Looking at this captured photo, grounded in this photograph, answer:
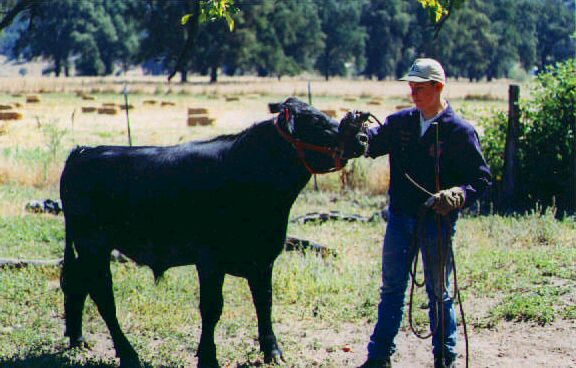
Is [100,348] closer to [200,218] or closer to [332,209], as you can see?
[200,218]

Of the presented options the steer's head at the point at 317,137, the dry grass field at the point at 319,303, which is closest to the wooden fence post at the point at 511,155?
the dry grass field at the point at 319,303

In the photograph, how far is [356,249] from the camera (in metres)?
9.02

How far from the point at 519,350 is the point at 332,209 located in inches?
248

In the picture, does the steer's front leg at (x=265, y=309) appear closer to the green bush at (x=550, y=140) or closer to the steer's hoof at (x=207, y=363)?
the steer's hoof at (x=207, y=363)

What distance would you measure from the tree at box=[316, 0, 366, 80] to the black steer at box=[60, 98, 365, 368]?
282 ft

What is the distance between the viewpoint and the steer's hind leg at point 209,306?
16.4ft

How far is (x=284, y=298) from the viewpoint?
700 cm

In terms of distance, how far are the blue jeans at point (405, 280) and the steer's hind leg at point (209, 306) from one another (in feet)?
3.64

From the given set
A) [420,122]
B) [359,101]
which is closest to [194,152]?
[420,122]

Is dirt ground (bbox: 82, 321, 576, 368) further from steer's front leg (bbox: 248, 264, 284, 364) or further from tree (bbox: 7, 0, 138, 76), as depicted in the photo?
tree (bbox: 7, 0, 138, 76)

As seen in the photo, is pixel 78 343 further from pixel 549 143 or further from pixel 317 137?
pixel 549 143

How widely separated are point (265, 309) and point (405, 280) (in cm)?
108

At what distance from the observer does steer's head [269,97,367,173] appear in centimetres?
464

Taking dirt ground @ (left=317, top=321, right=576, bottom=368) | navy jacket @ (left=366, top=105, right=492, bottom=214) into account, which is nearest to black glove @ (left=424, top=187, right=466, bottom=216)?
navy jacket @ (left=366, top=105, right=492, bottom=214)
